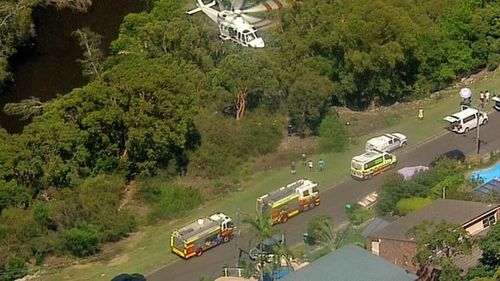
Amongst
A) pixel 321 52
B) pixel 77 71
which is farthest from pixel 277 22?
pixel 77 71

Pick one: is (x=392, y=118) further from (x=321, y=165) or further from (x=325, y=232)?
(x=325, y=232)

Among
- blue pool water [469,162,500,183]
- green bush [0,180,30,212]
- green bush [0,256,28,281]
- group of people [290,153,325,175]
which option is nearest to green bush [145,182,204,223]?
group of people [290,153,325,175]

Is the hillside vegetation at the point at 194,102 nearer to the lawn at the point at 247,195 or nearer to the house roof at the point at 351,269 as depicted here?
the lawn at the point at 247,195

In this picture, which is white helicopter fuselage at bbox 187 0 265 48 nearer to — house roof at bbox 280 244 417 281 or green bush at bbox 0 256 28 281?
green bush at bbox 0 256 28 281

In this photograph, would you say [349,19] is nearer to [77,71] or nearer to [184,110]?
[184,110]

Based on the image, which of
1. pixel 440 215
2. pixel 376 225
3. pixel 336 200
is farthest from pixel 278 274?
pixel 336 200

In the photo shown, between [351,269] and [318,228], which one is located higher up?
[351,269]

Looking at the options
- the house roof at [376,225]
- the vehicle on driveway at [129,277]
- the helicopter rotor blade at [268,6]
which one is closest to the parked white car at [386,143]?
the house roof at [376,225]
